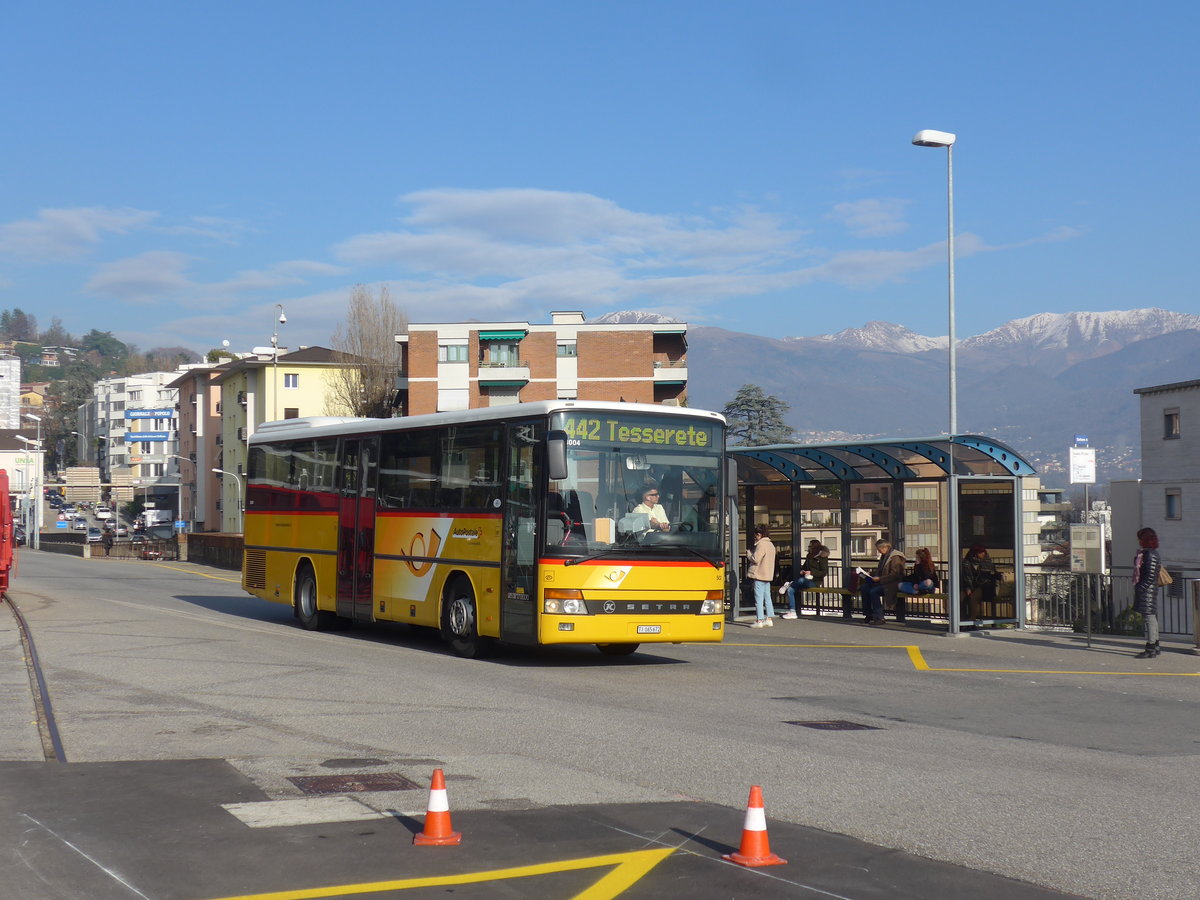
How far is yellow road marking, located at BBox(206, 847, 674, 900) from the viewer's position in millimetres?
5645

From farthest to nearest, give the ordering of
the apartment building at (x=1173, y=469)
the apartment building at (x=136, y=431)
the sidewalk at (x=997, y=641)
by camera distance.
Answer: the apartment building at (x=136, y=431)
the apartment building at (x=1173, y=469)
the sidewalk at (x=997, y=641)

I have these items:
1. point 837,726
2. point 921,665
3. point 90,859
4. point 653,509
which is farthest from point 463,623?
point 90,859

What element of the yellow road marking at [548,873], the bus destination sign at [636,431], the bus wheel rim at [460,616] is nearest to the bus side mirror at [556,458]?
the bus destination sign at [636,431]

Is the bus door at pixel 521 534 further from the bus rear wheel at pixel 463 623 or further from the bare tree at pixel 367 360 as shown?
the bare tree at pixel 367 360

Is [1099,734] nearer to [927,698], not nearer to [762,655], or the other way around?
[927,698]

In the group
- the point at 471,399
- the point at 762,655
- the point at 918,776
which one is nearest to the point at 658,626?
the point at 762,655

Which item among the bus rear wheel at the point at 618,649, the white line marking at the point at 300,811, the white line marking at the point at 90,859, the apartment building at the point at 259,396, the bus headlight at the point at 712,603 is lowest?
the bus rear wheel at the point at 618,649

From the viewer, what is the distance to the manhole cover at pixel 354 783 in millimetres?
7980

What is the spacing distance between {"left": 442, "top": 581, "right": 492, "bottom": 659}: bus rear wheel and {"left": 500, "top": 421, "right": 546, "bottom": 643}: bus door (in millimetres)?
940

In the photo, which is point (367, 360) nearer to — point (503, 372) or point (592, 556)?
point (503, 372)

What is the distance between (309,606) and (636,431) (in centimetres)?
832

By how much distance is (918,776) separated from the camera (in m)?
8.92

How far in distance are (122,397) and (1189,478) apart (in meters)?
141

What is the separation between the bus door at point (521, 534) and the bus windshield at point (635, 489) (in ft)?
0.97
